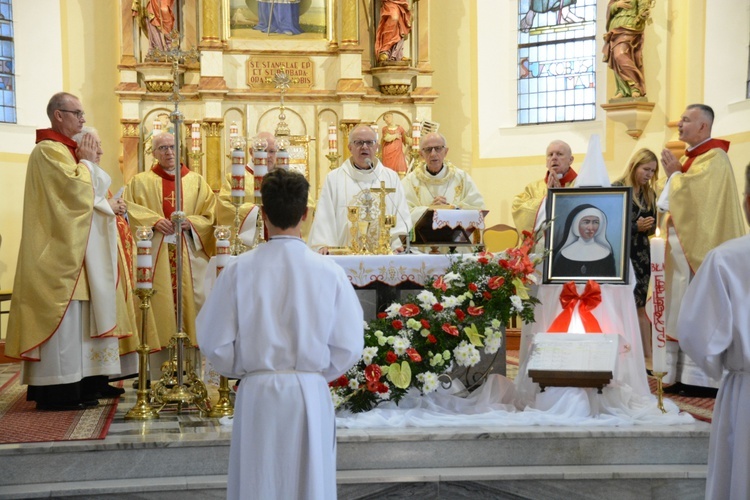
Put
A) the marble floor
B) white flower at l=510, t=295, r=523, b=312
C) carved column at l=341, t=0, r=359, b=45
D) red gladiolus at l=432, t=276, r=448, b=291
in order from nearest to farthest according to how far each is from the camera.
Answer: the marble floor < white flower at l=510, t=295, r=523, b=312 < red gladiolus at l=432, t=276, r=448, b=291 < carved column at l=341, t=0, r=359, b=45

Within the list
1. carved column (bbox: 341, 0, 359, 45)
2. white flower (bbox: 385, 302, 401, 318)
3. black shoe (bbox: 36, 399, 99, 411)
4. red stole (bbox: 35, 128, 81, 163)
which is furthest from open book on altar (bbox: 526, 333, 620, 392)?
carved column (bbox: 341, 0, 359, 45)

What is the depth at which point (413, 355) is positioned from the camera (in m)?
5.99

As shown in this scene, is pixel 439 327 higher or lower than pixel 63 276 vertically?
lower

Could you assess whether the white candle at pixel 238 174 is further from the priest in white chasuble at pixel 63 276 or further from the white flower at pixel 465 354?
the white flower at pixel 465 354

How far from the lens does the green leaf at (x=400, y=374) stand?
596 cm

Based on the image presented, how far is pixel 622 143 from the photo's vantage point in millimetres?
11992

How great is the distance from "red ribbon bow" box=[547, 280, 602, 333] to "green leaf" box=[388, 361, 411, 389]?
1.06 m

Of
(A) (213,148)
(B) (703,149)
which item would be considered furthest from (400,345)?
(A) (213,148)

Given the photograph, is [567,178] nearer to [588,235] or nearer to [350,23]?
[588,235]

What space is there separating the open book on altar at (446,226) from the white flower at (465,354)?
87 cm

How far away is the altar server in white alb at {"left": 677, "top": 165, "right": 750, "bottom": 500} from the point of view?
391cm

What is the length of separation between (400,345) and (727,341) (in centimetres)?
240

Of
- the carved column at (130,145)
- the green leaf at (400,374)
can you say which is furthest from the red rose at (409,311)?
the carved column at (130,145)

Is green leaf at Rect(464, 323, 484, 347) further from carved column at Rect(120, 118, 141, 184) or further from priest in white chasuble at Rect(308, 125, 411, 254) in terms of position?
carved column at Rect(120, 118, 141, 184)
